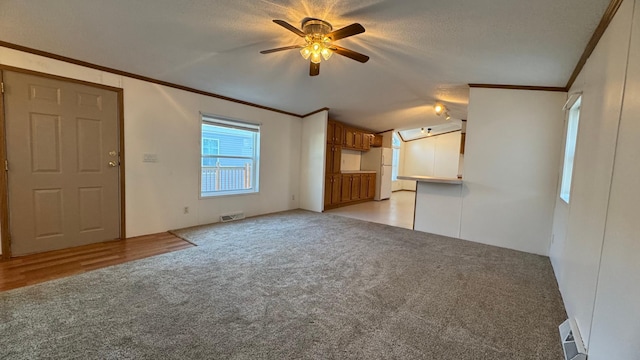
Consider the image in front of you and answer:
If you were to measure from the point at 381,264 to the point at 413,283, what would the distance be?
484mm

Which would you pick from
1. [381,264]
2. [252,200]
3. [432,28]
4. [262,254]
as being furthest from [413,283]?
[252,200]

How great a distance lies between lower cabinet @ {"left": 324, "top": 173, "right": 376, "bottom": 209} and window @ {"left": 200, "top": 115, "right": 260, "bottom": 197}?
1771mm

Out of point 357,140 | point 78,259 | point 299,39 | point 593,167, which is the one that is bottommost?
point 78,259

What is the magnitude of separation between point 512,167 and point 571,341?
258 centimetres

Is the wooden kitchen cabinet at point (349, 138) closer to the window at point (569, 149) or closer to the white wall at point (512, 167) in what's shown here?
the white wall at point (512, 167)

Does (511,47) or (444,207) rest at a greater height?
(511,47)

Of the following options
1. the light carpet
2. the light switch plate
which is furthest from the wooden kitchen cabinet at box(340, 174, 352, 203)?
the light switch plate

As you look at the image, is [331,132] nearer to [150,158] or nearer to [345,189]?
[345,189]

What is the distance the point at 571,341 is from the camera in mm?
1695

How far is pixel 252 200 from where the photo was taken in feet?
17.2

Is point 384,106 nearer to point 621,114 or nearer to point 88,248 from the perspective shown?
point 621,114

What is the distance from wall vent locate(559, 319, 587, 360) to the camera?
5.10 feet

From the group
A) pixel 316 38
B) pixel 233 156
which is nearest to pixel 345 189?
pixel 233 156

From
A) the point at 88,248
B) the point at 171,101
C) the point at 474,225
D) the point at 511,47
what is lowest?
the point at 88,248
